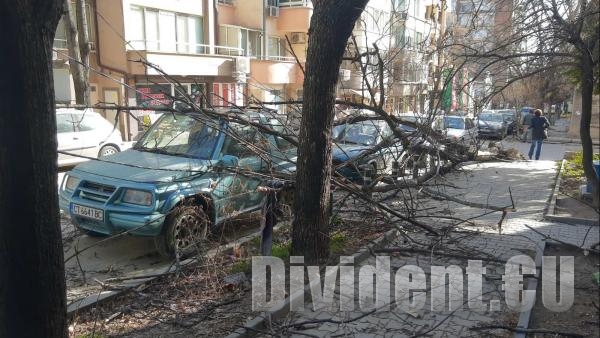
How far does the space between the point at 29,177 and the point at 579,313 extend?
480 centimetres

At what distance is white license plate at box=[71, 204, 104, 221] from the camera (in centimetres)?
583

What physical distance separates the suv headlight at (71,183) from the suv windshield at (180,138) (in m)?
1.07

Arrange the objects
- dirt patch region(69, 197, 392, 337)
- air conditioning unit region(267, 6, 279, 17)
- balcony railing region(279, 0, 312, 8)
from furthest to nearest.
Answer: balcony railing region(279, 0, 312, 8) < air conditioning unit region(267, 6, 279, 17) < dirt patch region(69, 197, 392, 337)

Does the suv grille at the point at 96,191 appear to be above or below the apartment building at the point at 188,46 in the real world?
below

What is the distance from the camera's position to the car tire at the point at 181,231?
19.5ft

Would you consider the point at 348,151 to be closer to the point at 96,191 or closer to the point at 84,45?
the point at 96,191

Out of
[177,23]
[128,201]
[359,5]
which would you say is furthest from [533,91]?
[177,23]

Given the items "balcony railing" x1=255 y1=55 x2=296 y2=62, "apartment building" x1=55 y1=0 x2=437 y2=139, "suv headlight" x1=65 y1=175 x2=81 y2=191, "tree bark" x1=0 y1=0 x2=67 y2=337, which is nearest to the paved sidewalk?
"tree bark" x1=0 y1=0 x2=67 y2=337

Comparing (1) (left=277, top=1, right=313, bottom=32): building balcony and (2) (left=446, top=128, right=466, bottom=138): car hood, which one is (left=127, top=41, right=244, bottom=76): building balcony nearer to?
(1) (left=277, top=1, right=313, bottom=32): building balcony

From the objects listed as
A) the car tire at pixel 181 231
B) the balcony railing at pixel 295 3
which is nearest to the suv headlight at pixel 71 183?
the car tire at pixel 181 231

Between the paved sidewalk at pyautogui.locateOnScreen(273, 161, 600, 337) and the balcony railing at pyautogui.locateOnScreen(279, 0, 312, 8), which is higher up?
the balcony railing at pyautogui.locateOnScreen(279, 0, 312, 8)

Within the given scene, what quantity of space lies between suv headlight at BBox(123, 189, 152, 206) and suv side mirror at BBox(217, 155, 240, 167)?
3.58ft

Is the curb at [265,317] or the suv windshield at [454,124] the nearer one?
the curb at [265,317]

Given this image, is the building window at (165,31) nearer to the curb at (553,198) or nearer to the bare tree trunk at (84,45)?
the bare tree trunk at (84,45)
